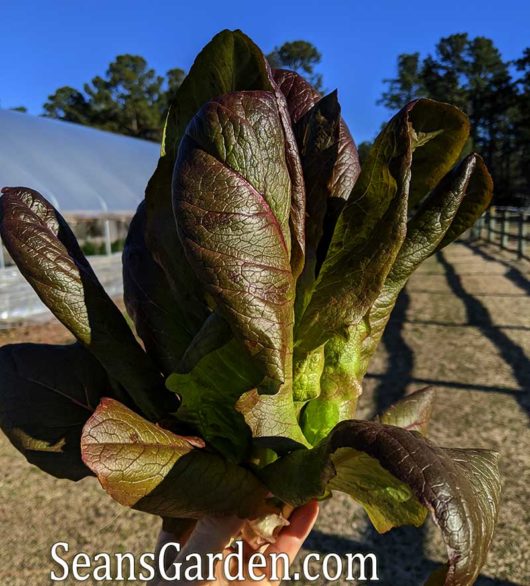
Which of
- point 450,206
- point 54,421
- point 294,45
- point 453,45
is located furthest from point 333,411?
point 453,45

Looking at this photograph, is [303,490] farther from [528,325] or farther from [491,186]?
[528,325]

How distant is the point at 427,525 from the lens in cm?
378

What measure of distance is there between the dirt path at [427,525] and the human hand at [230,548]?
2.55 m

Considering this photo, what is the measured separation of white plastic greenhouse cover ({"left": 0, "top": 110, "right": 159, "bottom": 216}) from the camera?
10336 millimetres

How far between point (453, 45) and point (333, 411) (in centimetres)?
5010

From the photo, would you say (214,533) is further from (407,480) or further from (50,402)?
(407,480)

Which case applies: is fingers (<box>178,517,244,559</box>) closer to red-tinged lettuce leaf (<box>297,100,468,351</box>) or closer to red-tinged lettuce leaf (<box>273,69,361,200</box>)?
red-tinged lettuce leaf (<box>297,100,468,351</box>)

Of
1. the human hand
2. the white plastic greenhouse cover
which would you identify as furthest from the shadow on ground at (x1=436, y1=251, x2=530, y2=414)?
the white plastic greenhouse cover

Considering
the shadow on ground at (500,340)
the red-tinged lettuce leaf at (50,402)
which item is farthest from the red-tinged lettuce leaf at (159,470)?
the shadow on ground at (500,340)

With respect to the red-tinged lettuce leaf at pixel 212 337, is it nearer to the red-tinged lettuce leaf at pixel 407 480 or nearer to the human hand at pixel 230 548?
the red-tinged lettuce leaf at pixel 407 480

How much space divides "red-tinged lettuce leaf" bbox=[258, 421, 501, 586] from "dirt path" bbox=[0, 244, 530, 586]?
9.31ft

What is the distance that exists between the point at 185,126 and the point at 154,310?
268 mm

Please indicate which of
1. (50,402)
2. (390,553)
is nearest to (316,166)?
(50,402)

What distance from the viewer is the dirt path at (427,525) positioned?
3.49 meters
